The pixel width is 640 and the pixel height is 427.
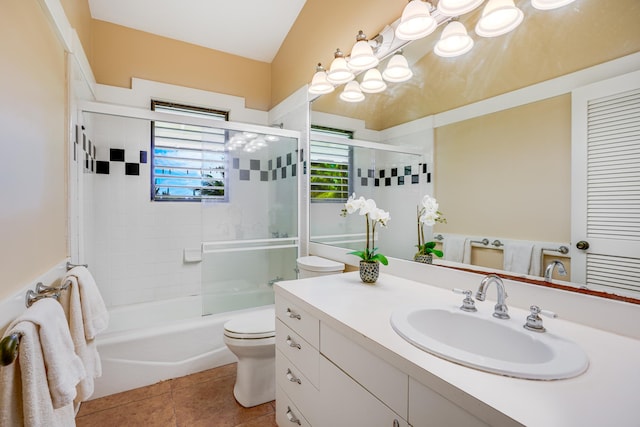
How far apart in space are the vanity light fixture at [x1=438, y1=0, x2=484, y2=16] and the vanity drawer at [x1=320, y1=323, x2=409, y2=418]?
141 centimetres

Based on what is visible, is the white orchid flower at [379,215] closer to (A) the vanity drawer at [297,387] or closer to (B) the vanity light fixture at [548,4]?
(A) the vanity drawer at [297,387]

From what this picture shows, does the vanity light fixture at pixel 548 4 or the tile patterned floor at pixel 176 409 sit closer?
the vanity light fixture at pixel 548 4

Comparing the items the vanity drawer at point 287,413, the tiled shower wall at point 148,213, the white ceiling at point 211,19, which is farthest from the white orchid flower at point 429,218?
the white ceiling at point 211,19

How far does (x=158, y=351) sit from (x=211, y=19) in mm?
2745

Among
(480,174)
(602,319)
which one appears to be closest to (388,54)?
(480,174)

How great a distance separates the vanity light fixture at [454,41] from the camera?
4.22ft

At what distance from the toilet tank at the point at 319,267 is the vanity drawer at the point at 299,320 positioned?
23.0 inches

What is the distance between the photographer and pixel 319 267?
201 centimetres

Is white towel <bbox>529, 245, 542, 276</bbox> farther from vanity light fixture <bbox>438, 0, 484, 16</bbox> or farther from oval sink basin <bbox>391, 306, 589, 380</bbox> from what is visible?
vanity light fixture <bbox>438, 0, 484, 16</bbox>

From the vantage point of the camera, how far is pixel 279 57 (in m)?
3.04

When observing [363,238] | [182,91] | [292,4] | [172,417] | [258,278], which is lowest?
[172,417]

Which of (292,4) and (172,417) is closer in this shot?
(172,417)

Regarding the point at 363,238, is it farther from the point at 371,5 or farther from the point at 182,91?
the point at 182,91

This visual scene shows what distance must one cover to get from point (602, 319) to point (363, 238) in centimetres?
122
